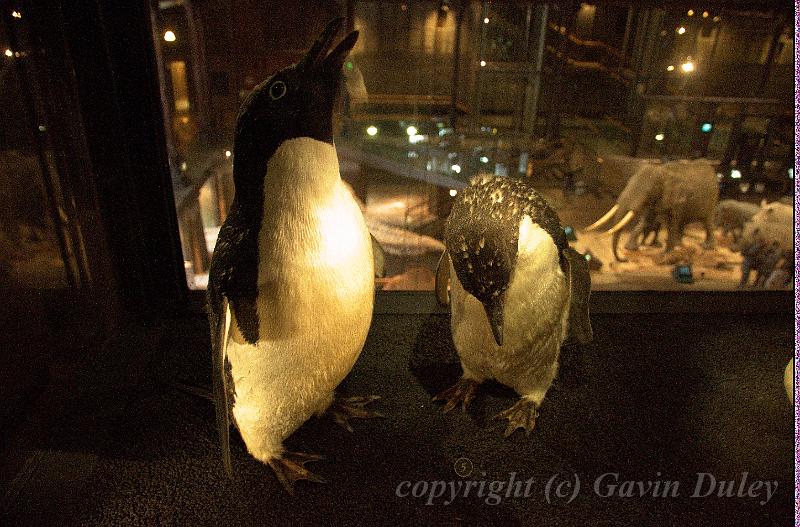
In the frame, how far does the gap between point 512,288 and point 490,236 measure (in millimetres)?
156

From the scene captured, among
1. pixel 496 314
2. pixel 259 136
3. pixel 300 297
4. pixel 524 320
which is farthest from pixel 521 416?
pixel 259 136

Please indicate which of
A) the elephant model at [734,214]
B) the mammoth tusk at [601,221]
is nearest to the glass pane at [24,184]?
the mammoth tusk at [601,221]

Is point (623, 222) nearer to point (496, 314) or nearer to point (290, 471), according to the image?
point (496, 314)

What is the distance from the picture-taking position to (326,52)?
37.4 inches

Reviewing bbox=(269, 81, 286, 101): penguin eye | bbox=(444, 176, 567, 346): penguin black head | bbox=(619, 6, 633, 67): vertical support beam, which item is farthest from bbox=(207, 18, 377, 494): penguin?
bbox=(619, 6, 633, 67): vertical support beam

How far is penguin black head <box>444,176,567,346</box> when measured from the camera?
1.04 meters

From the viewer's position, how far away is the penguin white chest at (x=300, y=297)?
1.00 metres

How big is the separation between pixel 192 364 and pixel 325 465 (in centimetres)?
54

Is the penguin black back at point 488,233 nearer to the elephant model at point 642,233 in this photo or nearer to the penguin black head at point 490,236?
the penguin black head at point 490,236

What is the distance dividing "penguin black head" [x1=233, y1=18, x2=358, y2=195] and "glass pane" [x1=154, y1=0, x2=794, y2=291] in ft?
1.11

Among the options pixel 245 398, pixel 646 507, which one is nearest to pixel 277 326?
pixel 245 398

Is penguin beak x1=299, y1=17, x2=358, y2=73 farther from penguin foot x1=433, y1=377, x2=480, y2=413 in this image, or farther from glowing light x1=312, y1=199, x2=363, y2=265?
penguin foot x1=433, y1=377, x2=480, y2=413

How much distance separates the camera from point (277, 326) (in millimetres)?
1059

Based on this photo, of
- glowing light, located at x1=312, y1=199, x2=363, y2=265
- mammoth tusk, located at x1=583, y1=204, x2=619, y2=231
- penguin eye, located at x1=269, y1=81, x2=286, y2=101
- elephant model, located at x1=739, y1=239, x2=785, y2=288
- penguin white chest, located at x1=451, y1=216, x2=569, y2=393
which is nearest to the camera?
penguin eye, located at x1=269, y1=81, x2=286, y2=101
